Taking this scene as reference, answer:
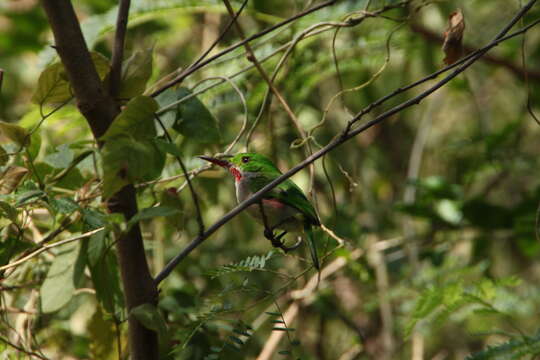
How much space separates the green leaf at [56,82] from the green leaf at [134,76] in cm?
5

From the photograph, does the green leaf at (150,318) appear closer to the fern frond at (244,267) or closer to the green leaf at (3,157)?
the fern frond at (244,267)

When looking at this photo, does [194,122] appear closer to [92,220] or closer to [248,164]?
[248,164]

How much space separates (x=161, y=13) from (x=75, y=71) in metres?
1.17

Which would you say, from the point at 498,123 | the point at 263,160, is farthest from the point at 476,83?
the point at 263,160

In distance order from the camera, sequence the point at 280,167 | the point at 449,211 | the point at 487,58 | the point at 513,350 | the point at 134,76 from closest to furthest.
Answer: the point at 134,76 → the point at 513,350 → the point at 449,211 → the point at 487,58 → the point at 280,167

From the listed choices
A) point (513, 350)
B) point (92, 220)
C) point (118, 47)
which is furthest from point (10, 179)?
point (513, 350)

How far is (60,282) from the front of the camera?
1553 mm

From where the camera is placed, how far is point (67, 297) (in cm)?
153

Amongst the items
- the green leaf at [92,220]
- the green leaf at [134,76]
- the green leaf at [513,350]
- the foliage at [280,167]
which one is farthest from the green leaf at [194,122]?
the green leaf at [513,350]

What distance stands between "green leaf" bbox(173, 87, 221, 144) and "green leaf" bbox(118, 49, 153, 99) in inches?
5.7

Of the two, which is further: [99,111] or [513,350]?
[513,350]

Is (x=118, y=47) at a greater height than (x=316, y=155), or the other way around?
(x=118, y=47)

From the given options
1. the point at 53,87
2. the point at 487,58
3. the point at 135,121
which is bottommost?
the point at 135,121

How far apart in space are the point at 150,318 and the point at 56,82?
572 mm
